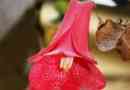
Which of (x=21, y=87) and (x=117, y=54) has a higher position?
(x=117, y=54)

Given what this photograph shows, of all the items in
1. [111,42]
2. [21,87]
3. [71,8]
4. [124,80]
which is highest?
[71,8]

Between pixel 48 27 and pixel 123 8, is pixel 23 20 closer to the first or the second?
pixel 48 27

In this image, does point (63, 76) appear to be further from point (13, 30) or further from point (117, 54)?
point (13, 30)

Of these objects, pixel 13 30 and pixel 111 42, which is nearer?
pixel 111 42

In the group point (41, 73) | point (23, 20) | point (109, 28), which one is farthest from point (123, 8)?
point (23, 20)

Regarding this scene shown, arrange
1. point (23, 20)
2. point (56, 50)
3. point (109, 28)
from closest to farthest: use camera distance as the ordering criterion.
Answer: point (56, 50) → point (109, 28) → point (23, 20)

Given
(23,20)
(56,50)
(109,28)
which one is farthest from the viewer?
(23,20)
